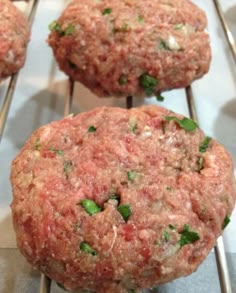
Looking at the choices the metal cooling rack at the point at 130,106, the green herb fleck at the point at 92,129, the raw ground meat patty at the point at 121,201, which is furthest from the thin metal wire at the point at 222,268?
the green herb fleck at the point at 92,129

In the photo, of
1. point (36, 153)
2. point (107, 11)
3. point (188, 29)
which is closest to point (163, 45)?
point (188, 29)

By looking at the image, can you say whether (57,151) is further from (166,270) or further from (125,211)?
(166,270)

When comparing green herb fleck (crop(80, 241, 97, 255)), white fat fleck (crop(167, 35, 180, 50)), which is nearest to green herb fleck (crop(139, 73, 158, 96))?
white fat fleck (crop(167, 35, 180, 50))

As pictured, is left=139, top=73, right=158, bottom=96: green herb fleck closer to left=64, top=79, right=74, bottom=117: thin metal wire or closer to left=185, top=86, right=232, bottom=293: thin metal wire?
left=64, top=79, right=74, bottom=117: thin metal wire

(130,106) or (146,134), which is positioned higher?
(146,134)

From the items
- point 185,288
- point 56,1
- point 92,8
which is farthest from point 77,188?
point 56,1

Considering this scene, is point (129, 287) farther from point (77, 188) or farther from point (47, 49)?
point (47, 49)
